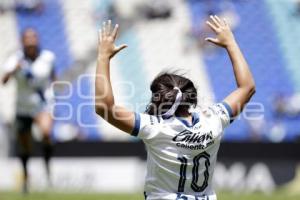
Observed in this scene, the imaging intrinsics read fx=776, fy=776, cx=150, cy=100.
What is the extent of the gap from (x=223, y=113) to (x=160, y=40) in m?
13.2

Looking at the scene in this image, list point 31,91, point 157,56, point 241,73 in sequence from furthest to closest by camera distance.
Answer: point 157,56 < point 31,91 < point 241,73

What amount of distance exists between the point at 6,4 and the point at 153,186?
46.2 feet

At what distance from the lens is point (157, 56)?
1734cm

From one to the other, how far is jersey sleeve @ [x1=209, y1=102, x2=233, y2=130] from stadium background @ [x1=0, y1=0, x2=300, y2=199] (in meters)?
9.99

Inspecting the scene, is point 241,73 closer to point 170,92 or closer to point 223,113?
point 223,113

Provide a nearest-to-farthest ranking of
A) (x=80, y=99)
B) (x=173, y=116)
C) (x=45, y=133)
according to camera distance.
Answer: (x=173, y=116)
(x=45, y=133)
(x=80, y=99)

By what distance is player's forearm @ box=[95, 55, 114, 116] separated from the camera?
A: 380 centimetres

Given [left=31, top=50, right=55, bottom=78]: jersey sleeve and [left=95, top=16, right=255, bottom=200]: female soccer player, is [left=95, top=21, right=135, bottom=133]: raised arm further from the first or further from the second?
[left=31, top=50, right=55, bottom=78]: jersey sleeve

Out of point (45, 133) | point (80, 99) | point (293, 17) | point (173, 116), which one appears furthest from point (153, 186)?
Result: point (293, 17)

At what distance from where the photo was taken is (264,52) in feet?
56.0

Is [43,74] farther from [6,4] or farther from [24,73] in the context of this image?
[6,4]

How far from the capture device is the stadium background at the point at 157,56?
15562 mm

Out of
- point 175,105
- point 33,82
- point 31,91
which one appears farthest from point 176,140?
point 31,91

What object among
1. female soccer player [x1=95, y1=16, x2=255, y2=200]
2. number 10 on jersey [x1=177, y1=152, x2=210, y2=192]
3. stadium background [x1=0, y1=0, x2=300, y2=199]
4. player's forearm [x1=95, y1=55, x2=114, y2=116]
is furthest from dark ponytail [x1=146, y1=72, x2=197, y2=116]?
stadium background [x1=0, y1=0, x2=300, y2=199]
